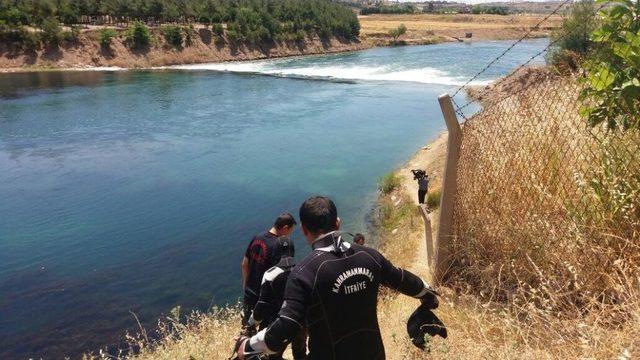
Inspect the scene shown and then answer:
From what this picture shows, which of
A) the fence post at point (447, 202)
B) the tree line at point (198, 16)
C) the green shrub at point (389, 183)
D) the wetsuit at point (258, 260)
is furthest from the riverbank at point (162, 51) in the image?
the wetsuit at point (258, 260)

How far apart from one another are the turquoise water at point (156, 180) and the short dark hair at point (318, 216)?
26.9ft

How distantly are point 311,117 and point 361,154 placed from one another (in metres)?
8.45


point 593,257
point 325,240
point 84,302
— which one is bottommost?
point 84,302

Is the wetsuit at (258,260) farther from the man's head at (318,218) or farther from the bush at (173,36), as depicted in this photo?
the bush at (173,36)

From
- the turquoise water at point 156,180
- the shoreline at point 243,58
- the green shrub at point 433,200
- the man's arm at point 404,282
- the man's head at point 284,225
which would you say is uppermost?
the man's arm at point 404,282

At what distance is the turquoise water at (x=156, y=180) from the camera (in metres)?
11.4

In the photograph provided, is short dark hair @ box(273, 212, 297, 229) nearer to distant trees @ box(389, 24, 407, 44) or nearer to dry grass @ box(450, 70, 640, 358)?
dry grass @ box(450, 70, 640, 358)

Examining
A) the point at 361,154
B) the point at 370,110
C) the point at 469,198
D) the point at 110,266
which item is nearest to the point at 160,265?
the point at 110,266

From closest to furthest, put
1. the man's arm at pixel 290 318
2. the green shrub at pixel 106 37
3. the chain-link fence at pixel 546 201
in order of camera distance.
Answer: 1. the man's arm at pixel 290 318
2. the chain-link fence at pixel 546 201
3. the green shrub at pixel 106 37

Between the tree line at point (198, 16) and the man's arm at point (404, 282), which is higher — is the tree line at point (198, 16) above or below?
above

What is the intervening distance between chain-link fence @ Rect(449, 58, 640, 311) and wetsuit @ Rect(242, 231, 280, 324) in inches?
83.3

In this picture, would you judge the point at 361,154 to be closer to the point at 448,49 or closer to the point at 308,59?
the point at 308,59

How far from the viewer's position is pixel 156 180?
19469 mm

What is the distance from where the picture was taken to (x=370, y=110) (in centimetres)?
3291
